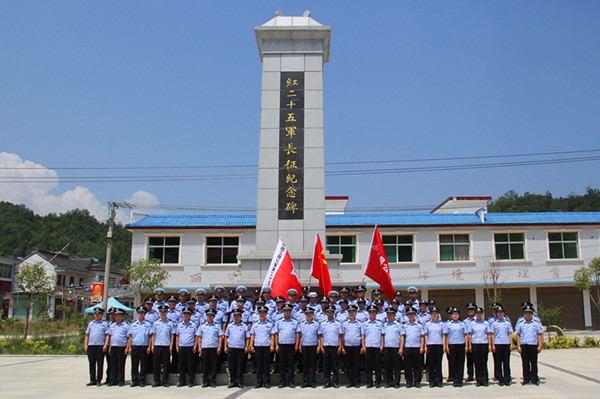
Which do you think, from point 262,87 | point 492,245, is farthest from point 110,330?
point 492,245

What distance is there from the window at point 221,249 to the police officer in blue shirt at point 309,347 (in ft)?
52.6

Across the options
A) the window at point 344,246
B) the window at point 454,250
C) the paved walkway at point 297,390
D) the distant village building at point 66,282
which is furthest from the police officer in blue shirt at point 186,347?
the distant village building at point 66,282

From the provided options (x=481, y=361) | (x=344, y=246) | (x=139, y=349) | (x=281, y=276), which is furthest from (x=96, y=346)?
(x=344, y=246)

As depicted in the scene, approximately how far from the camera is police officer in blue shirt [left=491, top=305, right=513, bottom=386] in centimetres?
810

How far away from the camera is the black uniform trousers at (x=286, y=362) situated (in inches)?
318

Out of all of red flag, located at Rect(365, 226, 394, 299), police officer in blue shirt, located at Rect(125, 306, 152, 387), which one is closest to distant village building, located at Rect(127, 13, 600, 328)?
red flag, located at Rect(365, 226, 394, 299)

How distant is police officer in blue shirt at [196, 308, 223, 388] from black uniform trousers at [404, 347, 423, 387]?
2870mm

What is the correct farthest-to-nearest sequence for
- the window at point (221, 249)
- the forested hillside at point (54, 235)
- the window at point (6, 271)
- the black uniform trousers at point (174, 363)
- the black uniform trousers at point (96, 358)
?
the forested hillside at point (54, 235), the window at point (6, 271), the window at point (221, 249), the black uniform trousers at point (174, 363), the black uniform trousers at point (96, 358)

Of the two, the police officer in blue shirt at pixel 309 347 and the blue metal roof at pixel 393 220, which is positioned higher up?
the blue metal roof at pixel 393 220

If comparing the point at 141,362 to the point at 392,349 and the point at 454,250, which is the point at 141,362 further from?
the point at 454,250

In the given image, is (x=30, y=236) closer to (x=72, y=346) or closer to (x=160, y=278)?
(x=160, y=278)

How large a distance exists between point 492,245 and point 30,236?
52630 mm

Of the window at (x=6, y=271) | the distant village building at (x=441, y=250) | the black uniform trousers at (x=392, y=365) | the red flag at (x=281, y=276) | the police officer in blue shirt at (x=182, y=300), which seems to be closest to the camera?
the black uniform trousers at (x=392, y=365)

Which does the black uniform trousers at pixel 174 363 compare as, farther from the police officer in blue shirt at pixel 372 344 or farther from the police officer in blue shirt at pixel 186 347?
the police officer in blue shirt at pixel 372 344
